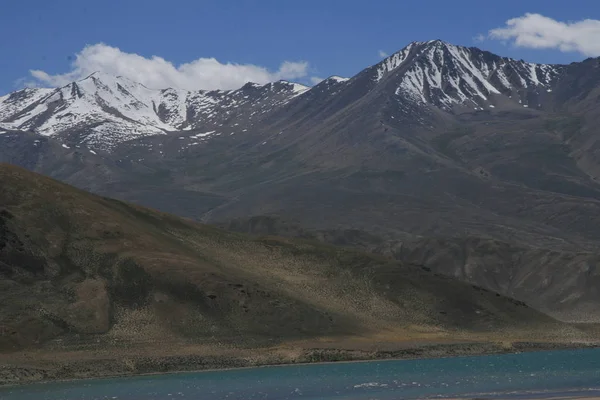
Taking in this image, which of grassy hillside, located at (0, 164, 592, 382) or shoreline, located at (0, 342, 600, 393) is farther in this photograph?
grassy hillside, located at (0, 164, 592, 382)

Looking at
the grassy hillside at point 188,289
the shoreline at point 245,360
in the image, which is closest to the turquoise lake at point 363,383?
the shoreline at point 245,360

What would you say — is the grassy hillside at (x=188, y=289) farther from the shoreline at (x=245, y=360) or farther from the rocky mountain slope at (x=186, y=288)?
the shoreline at (x=245, y=360)

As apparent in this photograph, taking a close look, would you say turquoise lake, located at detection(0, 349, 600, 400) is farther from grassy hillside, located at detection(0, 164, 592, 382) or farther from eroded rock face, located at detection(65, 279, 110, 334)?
eroded rock face, located at detection(65, 279, 110, 334)

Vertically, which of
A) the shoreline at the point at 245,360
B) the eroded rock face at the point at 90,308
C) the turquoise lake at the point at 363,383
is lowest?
the turquoise lake at the point at 363,383

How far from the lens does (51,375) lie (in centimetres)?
10219

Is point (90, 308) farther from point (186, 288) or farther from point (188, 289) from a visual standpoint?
point (188, 289)

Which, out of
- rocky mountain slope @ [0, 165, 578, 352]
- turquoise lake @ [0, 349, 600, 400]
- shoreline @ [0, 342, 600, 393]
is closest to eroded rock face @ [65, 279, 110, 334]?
rocky mountain slope @ [0, 165, 578, 352]

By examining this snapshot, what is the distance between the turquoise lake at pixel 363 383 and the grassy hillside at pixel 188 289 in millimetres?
15332

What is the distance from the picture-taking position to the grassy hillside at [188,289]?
120750mm

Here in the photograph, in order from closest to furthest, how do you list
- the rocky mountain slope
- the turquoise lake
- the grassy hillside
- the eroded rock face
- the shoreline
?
the turquoise lake → the shoreline → the eroded rock face → the grassy hillside → the rocky mountain slope

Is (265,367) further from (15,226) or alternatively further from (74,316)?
(15,226)

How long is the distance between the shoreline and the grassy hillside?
5216 mm

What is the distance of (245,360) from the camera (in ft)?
380

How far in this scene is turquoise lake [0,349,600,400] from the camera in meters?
76.9
